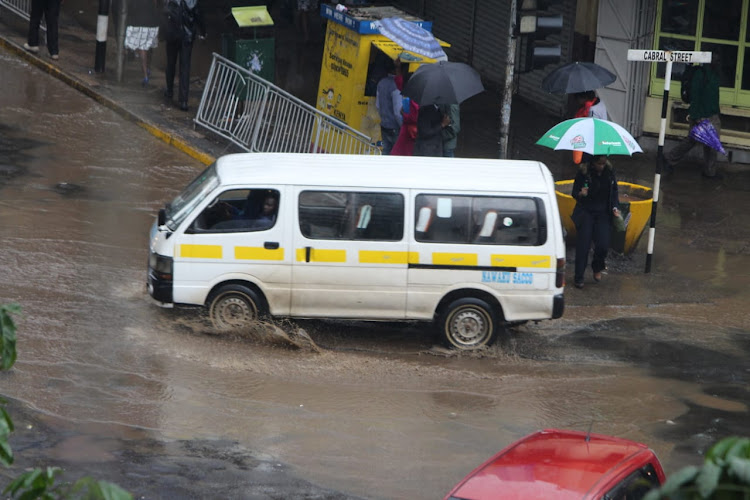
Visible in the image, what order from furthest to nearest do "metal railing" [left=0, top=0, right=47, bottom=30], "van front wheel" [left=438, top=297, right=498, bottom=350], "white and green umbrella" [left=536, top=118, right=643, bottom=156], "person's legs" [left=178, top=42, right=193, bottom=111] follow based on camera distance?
"metal railing" [left=0, top=0, right=47, bottom=30]
"person's legs" [left=178, top=42, right=193, bottom=111]
"white and green umbrella" [left=536, top=118, right=643, bottom=156]
"van front wheel" [left=438, top=297, right=498, bottom=350]

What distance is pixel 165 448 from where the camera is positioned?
854 centimetres

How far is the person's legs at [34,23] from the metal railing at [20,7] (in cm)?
124

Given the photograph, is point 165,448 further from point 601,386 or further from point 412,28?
point 412,28

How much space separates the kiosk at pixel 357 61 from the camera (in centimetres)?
1538

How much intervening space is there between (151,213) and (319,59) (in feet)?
33.0

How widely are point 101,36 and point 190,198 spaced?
873 cm

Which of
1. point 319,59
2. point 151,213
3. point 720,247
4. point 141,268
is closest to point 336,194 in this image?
point 141,268

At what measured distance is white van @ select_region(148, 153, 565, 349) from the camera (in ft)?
34.9

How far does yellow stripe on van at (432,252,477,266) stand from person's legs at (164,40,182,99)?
839cm

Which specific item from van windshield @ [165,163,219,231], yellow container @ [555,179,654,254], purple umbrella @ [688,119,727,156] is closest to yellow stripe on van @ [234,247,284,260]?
van windshield @ [165,163,219,231]

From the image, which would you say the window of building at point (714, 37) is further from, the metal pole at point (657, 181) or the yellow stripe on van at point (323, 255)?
the yellow stripe on van at point (323, 255)

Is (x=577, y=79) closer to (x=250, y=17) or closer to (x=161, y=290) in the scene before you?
(x=250, y=17)

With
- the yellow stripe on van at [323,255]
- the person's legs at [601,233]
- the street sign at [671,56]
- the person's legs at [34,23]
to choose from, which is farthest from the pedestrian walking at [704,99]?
the person's legs at [34,23]

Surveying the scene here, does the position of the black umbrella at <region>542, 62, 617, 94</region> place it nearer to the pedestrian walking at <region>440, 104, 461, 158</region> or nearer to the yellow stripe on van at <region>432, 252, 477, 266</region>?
the pedestrian walking at <region>440, 104, 461, 158</region>
